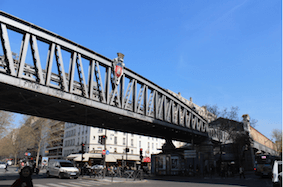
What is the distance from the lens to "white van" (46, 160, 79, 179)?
2280 centimetres

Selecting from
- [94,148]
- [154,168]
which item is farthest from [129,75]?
[94,148]

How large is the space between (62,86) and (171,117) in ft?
62.0

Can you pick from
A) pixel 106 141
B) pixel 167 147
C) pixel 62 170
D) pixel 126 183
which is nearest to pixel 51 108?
pixel 62 170

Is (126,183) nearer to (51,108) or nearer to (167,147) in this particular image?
(51,108)

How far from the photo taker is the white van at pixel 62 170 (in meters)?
22.8

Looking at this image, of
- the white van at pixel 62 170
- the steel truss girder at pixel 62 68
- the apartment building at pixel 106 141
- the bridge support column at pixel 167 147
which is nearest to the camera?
the steel truss girder at pixel 62 68

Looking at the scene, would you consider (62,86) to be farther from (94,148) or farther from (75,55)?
(94,148)

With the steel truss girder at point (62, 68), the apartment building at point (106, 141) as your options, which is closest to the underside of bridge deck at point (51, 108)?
the steel truss girder at point (62, 68)

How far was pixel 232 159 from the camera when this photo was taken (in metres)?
54.8

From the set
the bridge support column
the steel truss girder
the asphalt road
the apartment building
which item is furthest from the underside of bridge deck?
the apartment building

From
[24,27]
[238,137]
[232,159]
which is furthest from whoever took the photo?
[232,159]

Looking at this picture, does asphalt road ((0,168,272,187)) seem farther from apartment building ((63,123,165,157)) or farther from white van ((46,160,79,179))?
apartment building ((63,123,165,157))

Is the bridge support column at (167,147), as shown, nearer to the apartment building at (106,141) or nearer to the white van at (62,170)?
the apartment building at (106,141)

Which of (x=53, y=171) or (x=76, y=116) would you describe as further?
(x=76, y=116)
